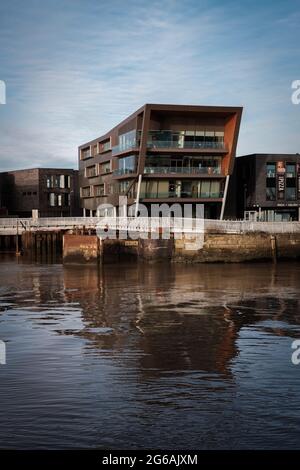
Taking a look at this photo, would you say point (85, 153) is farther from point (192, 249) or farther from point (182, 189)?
point (192, 249)

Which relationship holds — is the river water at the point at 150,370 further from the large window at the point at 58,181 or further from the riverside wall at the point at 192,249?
the large window at the point at 58,181

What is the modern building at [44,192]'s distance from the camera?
4277 inches

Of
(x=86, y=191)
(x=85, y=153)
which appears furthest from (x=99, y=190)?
(x=85, y=153)

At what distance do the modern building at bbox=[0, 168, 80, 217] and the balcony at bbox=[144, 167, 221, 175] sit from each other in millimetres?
46864

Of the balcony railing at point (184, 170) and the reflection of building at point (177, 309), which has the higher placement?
the balcony railing at point (184, 170)

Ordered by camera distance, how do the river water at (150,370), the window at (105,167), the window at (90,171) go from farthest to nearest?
the window at (90,171)
the window at (105,167)
the river water at (150,370)

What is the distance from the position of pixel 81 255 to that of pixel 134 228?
18.4 feet

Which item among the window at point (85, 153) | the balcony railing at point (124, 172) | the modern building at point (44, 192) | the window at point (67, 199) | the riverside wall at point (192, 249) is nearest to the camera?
the riverside wall at point (192, 249)

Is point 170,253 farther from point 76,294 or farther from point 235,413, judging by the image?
point 235,413

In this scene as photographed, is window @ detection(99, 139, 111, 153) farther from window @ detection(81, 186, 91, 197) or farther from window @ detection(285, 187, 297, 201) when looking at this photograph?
window @ detection(285, 187, 297, 201)

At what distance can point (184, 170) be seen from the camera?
66.3 meters

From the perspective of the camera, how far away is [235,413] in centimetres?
1206

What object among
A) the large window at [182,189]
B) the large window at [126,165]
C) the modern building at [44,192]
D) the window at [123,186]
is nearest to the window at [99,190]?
the window at [123,186]
